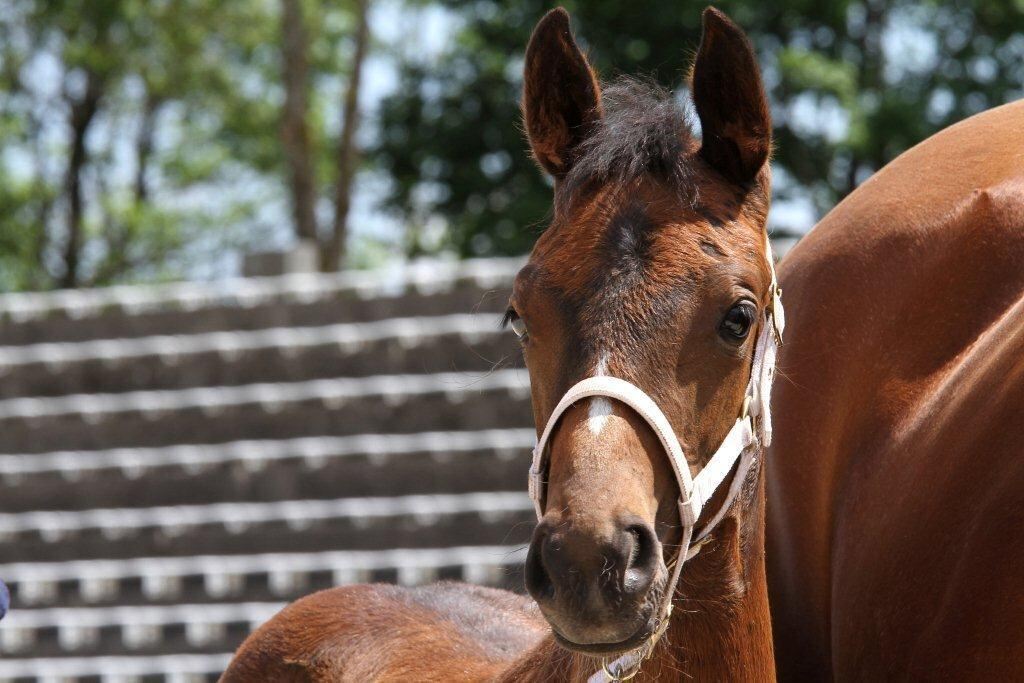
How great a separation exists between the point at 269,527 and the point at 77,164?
56.3 feet

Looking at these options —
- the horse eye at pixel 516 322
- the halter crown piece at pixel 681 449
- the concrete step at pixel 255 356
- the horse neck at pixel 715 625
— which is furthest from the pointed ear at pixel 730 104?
the concrete step at pixel 255 356

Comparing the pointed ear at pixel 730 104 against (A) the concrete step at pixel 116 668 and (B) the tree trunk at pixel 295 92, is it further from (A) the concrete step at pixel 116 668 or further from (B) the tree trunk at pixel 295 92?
(B) the tree trunk at pixel 295 92

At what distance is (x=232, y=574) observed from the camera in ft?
26.8

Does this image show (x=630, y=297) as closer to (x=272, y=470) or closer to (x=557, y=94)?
(x=557, y=94)

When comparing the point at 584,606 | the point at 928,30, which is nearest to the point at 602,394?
the point at 584,606

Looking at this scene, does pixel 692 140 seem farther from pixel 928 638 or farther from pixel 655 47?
pixel 655 47

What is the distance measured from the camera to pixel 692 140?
2.48 meters

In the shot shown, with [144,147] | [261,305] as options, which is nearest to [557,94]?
[261,305]

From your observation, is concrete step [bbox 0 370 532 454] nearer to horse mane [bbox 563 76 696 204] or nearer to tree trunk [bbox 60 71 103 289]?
horse mane [bbox 563 76 696 204]

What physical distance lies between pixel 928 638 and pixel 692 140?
1045 mm

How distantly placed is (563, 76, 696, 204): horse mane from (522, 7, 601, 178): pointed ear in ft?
0.18

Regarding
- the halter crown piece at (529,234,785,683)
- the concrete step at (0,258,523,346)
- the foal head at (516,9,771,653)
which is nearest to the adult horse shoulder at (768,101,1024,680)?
the halter crown piece at (529,234,785,683)

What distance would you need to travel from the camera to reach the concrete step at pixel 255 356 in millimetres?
9078

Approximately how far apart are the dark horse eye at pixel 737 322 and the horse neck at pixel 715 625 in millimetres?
342
